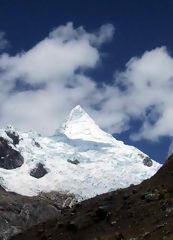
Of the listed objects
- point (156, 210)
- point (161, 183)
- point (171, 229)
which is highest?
point (161, 183)

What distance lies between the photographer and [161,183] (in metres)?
102

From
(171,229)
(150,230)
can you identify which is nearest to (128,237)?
(150,230)

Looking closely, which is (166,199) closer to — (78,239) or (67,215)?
(78,239)

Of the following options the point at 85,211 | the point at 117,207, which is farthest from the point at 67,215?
the point at 117,207

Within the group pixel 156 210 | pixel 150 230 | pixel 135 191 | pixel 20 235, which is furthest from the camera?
pixel 20 235

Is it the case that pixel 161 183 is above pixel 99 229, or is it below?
above

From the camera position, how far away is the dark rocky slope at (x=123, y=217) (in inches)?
3402

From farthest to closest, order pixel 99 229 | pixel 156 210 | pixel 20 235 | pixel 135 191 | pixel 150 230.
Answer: pixel 20 235 < pixel 135 191 < pixel 99 229 < pixel 156 210 < pixel 150 230

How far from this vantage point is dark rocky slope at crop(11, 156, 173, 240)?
8640 centimetres

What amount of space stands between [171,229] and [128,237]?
353 inches

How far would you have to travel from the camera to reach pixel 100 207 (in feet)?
339

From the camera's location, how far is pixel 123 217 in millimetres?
96250

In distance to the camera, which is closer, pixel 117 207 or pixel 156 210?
pixel 156 210

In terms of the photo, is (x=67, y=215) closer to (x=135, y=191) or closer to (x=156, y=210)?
(x=135, y=191)
